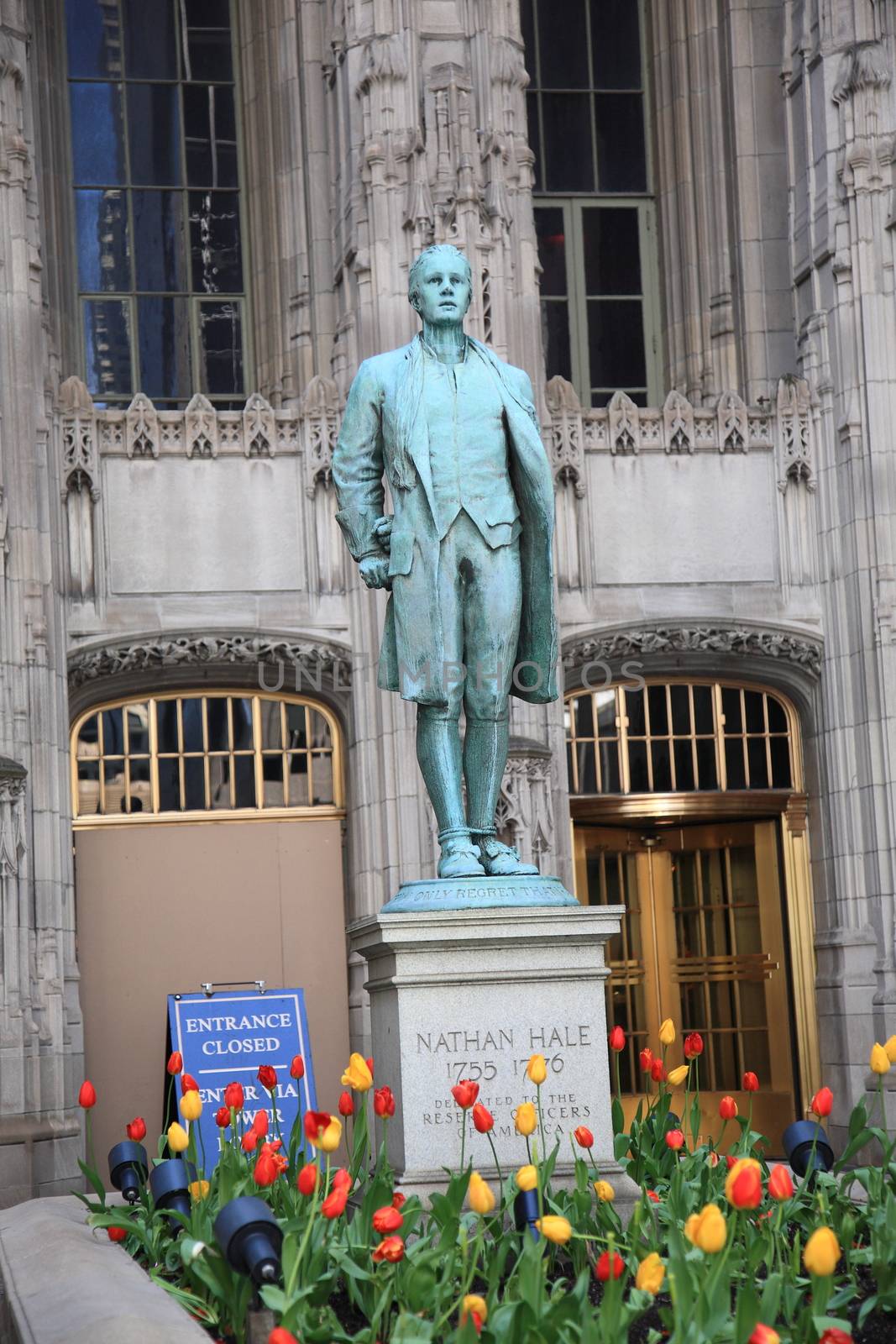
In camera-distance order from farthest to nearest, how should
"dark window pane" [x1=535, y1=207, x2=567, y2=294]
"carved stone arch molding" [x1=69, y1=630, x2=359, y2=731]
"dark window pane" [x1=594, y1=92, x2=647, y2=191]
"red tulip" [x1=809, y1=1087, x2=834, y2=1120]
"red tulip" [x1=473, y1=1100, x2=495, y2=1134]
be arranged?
"dark window pane" [x1=594, y1=92, x2=647, y2=191], "dark window pane" [x1=535, y1=207, x2=567, y2=294], "carved stone arch molding" [x1=69, y1=630, x2=359, y2=731], "red tulip" [x1=809, y1=1087, x2=834, y2=1120], "red tulip" [x1=473, y1=1100, x2=495, y2=1134]

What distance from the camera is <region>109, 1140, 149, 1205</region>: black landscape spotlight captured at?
22.7 feet

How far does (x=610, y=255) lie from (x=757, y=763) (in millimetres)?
4789

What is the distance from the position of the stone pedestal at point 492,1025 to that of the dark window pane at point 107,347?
413 inches

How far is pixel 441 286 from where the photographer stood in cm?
702

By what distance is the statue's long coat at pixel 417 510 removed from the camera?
22.6 ft

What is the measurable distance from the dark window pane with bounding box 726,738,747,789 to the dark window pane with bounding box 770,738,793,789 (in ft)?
0.81

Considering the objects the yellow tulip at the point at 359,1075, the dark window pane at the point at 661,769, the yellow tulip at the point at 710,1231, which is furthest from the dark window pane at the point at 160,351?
the yellow tulip at the point at 710,1231

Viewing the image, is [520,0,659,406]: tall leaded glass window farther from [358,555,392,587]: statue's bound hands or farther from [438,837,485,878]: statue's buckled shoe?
[438,837,485,878]: statue's buckled shoe

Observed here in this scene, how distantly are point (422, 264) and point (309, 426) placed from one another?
7.70 m

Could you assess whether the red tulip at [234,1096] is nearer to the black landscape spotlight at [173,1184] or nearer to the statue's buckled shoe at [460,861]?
the black landscape spotlight at [173,1184]

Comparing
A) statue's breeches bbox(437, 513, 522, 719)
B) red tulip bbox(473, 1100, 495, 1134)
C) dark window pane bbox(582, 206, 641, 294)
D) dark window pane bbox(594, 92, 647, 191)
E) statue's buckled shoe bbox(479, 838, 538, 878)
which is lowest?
red tulip bbox(473, 1100, 495, 1134)

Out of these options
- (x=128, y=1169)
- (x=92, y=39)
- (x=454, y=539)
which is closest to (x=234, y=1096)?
(x=128, y=1169)

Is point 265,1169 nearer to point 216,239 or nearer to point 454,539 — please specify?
point 454,539

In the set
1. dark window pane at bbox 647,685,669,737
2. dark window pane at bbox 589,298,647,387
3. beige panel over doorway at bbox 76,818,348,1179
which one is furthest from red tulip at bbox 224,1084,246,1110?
dark window pane at bbox 589,298,647,387
